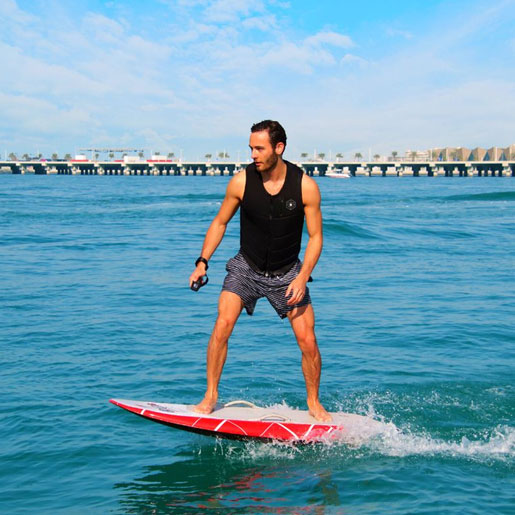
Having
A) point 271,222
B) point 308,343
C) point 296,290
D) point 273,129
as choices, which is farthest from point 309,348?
point 273,129

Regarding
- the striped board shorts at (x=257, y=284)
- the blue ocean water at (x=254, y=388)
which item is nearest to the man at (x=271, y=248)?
the striped board shorts at (x=257, y=284)

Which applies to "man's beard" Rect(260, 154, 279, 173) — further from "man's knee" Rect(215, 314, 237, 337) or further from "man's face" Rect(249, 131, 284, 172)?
"man's knee" Rect(215, 314, 237, 337)

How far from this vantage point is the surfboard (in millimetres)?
6688

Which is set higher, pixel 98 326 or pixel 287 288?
pixel 287 288

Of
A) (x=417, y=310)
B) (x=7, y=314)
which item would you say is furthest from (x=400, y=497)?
(x=7, y=314)

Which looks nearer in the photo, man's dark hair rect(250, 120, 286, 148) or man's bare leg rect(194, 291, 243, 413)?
man's dark hair rect(250, 120, 286, 148)

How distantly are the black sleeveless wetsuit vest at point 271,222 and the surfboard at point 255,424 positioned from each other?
1.36 m

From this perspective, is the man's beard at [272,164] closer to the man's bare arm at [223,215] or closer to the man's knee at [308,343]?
the man's bare arm at [223,215]

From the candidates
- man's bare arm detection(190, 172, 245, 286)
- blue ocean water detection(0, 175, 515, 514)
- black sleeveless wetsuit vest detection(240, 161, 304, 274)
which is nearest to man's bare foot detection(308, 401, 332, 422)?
blue ocean water detection(0, 175, 515, 514)

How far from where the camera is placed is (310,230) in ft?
21.9

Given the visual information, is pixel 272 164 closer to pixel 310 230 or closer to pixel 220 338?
pixel 310 230

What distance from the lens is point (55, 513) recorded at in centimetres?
564

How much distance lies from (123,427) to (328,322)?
5.53 metres

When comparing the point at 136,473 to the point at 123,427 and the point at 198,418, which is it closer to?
the point at 198,418
